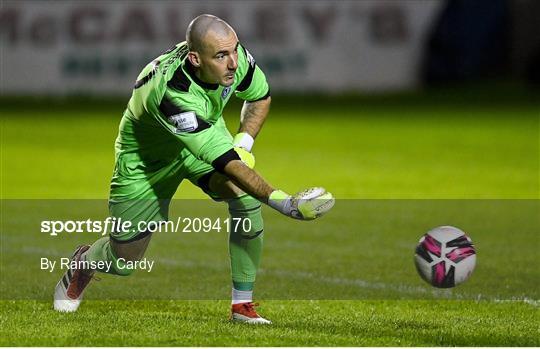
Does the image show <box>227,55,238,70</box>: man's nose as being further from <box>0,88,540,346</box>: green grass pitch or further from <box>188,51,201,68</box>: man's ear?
<box>0,88,540,346</box>: green grass pitch

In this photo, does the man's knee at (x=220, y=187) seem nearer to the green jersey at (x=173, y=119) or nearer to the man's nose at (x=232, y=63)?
the green jersey at (x=173, y=119)

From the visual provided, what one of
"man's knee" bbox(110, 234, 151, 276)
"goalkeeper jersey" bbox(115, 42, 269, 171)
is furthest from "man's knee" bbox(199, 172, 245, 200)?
"man's knee" bbox(110, 234, 151, 276)

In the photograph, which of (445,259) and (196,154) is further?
(445,259)

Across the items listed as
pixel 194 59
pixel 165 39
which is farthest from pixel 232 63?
pixel 165 39


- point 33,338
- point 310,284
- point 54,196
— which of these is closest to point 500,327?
point 310,284

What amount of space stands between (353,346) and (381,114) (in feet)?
60.7

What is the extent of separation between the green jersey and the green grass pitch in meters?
1.01

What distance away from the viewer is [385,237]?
12312 millimetres

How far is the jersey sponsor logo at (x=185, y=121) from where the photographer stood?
7.41 meters

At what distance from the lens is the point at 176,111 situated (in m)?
7.50

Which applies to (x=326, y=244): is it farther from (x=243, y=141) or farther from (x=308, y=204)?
(x=308, y=204)

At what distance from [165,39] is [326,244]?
1717cm

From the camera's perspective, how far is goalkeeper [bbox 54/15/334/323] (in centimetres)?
736

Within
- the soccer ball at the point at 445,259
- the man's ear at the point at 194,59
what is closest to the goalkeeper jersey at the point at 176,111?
the man's ear at the point at 194,59
